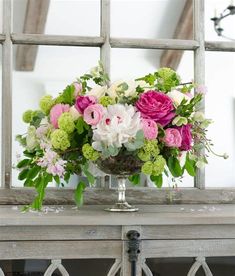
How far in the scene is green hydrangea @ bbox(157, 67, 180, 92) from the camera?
188 centimetres

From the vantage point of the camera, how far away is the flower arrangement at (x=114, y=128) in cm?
175

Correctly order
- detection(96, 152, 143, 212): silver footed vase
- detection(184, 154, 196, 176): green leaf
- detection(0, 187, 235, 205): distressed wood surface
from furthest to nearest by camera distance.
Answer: detection(0, 187, 235, 205): distressed wood surface
detection(184, 154, 196, 176): green leaf
detection(96, 152, 143, 212): silver footed vase

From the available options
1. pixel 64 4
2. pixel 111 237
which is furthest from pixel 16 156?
pixel 64 4

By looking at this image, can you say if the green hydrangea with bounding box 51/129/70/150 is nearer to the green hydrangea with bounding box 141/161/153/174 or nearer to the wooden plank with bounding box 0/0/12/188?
the green hydrangea with bounding box 141/161/153/174

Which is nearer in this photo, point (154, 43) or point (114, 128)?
point (114, 128)

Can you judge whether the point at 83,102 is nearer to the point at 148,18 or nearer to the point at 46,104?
the point at 46,104

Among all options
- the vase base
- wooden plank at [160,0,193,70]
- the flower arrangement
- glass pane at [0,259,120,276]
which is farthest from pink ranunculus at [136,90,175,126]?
wooden plank at [160,0,193,70]

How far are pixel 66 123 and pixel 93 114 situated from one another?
0.30 ft

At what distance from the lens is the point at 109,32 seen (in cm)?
229

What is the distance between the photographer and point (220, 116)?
240cm

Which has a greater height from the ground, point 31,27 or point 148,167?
point 31,27

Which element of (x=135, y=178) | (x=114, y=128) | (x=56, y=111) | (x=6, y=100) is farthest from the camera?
(x=6, y=100)

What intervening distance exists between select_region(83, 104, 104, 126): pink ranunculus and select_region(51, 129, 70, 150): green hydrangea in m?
0.08

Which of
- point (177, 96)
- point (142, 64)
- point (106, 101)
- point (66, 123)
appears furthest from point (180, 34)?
point (66, 123)
